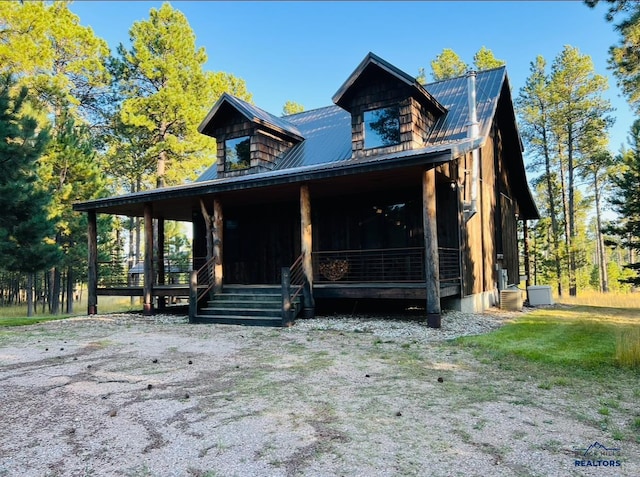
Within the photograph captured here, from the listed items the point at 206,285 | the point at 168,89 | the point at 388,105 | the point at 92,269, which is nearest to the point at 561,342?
the point at 388,105

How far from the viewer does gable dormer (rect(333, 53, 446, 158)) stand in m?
12.2

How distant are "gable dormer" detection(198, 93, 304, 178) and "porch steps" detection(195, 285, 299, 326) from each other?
15.7 feet

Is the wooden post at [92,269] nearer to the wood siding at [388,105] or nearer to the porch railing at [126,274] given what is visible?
the porch railing at [126,274]

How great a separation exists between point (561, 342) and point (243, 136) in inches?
445

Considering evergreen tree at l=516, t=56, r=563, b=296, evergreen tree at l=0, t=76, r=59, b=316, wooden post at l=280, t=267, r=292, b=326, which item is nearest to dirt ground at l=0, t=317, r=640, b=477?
wooden post at l=280, t=267, r=292, b=326

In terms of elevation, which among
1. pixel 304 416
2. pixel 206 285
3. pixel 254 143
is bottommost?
pixel 304 416

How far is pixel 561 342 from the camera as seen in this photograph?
25.2ft

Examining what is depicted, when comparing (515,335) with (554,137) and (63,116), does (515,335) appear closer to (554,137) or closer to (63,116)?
(63,116)

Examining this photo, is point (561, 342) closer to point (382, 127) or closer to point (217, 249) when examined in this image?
point (382, 127)

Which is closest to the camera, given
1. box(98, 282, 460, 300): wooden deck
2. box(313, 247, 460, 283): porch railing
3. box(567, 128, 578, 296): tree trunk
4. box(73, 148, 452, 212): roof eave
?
box(73, 148, 452, 212): roof eave

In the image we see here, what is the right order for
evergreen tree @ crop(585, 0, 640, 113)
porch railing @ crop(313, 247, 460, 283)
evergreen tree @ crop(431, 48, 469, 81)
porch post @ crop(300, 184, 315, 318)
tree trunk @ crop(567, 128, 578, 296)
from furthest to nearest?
evergreen tree @ crop(431, 48, 469, 81)
tree trunk @ crop(567, 128, 578, 296)
porch railing @ crop(313, 247, 460, 283)
porch post @ crop(300, 184, 315, 318)
evergreen tree @ crop(585, 0, 640, 113)

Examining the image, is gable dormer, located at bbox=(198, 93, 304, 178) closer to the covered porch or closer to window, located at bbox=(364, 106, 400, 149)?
the covered porch

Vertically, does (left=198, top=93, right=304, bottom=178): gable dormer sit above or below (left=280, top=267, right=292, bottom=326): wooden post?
above

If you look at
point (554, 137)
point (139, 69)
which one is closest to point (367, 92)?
point (139, 69)
